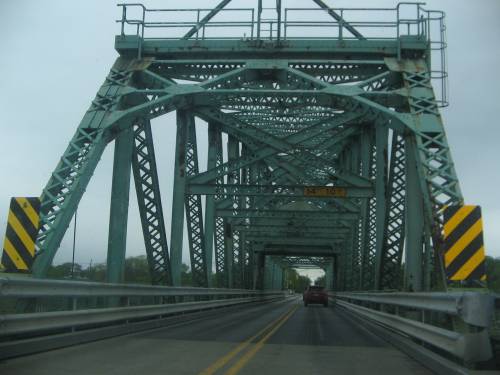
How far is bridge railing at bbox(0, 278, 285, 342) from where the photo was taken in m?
8.13

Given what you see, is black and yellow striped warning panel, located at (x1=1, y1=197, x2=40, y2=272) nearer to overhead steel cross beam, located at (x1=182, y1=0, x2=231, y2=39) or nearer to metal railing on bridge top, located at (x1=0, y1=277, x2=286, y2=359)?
metal railing on bridge top, located at (x1=0, y1=277, x2=286, y2=359)

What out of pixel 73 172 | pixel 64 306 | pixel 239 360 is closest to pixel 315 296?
pixel 73 172

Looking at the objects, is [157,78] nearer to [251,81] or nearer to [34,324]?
[251,81]

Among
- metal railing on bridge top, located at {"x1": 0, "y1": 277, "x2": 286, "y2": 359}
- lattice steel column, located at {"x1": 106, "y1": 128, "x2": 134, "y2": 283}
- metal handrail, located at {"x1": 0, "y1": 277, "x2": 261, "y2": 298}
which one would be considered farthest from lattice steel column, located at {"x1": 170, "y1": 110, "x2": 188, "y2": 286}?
metal handrail, located at {"x1": 0, "y1": 277, "x2": 261, "y2": 298}

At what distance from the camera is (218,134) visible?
102 ft

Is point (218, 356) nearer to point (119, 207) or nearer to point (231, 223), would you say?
point (119, 207)

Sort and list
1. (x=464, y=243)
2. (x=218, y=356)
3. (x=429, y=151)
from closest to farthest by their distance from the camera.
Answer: (x=464, y=243), (x=218, y=356), (x=429, y=151)

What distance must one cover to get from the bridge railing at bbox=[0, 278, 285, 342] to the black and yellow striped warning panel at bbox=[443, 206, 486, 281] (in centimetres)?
586

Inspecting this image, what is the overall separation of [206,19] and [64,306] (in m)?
12.6

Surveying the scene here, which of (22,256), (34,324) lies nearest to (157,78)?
(22,256)

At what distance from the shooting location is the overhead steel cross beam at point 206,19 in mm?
20812

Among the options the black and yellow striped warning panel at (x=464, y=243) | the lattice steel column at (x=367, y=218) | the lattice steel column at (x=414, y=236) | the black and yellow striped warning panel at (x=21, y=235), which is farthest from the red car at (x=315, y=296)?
the black and yellow striped warning panel at (x=464, y=243)

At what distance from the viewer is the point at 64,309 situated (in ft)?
36.2

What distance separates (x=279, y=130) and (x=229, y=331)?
66.2 ft
